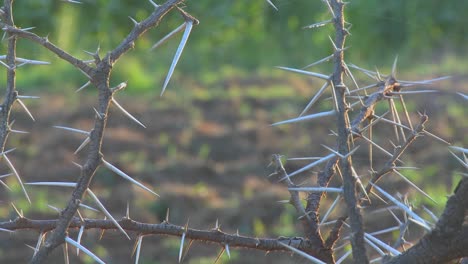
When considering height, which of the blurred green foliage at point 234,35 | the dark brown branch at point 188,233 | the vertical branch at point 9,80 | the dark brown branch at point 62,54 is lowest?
the blurred green foliage at point 234,35

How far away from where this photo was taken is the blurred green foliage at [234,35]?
7.79 metres

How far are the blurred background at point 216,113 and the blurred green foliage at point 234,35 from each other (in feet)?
0.05

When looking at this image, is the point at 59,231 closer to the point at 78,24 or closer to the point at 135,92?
the point at 135,92

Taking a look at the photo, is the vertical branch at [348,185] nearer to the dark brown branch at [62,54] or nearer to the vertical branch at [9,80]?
the dark brown branch at [62,54]

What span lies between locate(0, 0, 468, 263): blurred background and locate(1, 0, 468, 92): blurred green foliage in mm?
14

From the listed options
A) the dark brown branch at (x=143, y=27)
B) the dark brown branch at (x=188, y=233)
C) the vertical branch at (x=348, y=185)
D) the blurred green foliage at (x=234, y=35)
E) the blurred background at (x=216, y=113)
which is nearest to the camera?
the vertical branch at (x=348, y=185)

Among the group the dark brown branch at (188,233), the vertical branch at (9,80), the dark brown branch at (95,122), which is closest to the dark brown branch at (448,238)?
the dark brown branch at (188,233)

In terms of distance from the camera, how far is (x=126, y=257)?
4.59m

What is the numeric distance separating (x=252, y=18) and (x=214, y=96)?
72.0 inches

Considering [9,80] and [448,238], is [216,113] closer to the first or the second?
[9,80]

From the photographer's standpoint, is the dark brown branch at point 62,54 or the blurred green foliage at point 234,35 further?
the blurred green foliage at point 234,35

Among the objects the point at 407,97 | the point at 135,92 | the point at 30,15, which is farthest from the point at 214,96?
the point at 30,15

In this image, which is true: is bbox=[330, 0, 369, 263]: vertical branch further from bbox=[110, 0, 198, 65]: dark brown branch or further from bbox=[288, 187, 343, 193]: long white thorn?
bbox=[110, 0, 198, 65]: dark brown branch

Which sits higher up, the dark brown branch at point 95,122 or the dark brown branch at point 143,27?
the dark brown branch at point 143,27
